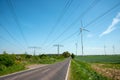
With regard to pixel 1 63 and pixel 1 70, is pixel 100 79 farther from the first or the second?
pixel 1 63

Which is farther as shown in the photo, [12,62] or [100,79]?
[12,62]

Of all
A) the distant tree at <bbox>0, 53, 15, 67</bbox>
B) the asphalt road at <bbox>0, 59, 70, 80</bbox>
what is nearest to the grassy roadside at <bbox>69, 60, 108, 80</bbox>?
the asphalt road at <bbox>0, 59, 70, 80</bbox>

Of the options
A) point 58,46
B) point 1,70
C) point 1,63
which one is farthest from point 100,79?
point 58,46

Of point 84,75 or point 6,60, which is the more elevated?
point 6,60

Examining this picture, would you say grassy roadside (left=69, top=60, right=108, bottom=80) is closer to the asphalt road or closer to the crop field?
the crop field

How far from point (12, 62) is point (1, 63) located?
3243 millimetres

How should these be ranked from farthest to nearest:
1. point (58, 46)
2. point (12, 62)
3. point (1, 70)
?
point (58, 46) → point (12, 62) → point (1, 70)

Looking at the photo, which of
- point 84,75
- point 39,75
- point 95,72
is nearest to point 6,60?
point 39,75

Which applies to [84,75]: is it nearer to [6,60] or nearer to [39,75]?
[39,75]

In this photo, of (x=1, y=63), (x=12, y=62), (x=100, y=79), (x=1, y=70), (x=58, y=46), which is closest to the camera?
(x=100, y=79)

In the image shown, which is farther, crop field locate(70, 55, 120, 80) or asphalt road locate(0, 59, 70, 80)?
asphalt road locate(0, 59, 70, 80)

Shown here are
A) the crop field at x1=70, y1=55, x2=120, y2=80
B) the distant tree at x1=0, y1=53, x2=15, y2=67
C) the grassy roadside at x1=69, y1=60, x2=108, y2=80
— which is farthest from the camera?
the distant tree at x1=0, y1=53, x2=15, y2=67

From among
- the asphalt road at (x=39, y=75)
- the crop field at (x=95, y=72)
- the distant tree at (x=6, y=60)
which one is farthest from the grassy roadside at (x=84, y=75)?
the distant tree at (x=6, y=60)

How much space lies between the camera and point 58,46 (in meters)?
108
